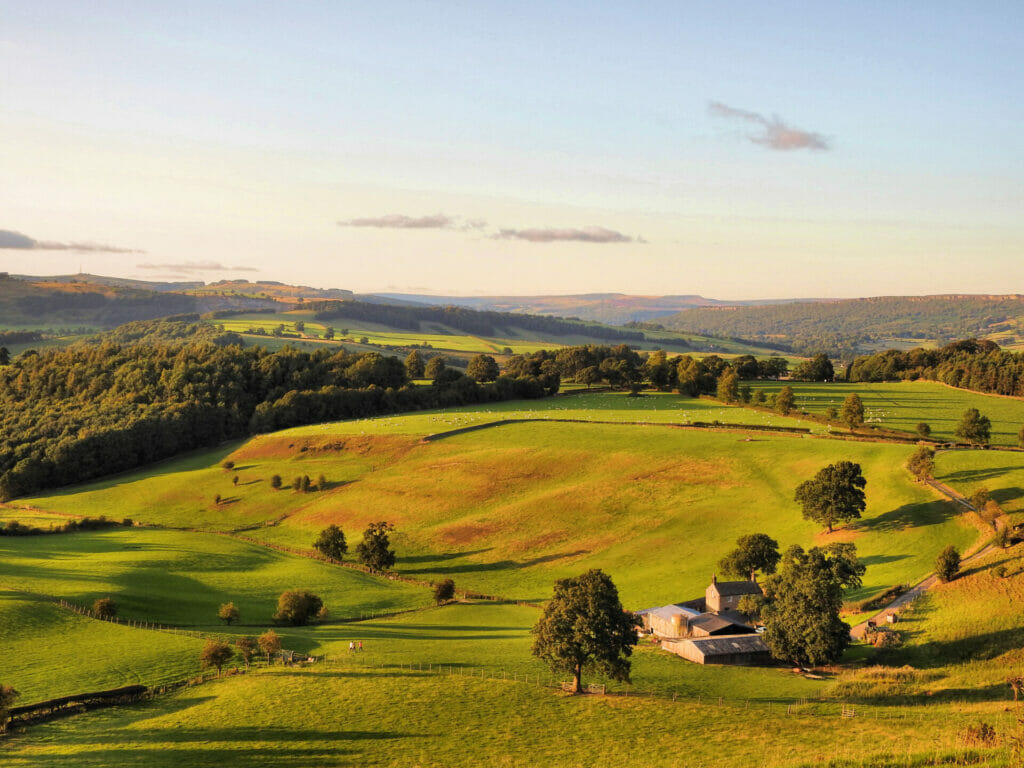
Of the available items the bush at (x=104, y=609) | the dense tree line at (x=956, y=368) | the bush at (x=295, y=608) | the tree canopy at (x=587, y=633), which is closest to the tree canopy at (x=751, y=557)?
the tree canopy at (x=587, y=633)

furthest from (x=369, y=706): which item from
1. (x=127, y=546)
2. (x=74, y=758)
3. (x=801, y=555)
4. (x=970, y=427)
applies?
(x=970, y=427)

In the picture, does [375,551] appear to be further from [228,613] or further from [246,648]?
[246,648]

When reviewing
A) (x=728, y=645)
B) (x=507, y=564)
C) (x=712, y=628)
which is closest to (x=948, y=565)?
(x=728, y=645)

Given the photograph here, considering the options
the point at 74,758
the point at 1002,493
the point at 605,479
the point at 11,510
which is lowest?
the point at 11,510

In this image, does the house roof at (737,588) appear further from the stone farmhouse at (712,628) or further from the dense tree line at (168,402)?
the dense tree line at (168,402)

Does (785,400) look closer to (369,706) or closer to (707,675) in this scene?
(707,675)

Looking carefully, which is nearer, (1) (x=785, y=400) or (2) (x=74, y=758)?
(2) (x=74, y=758)

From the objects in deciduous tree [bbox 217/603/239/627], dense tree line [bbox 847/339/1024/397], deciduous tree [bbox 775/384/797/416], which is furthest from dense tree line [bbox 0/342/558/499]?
deciduous tree [bbox 217/603/239/627]

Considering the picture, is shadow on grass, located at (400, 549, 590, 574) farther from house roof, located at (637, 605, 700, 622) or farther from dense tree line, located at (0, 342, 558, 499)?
dense tree line, located at (0, 342, 558, 499)
